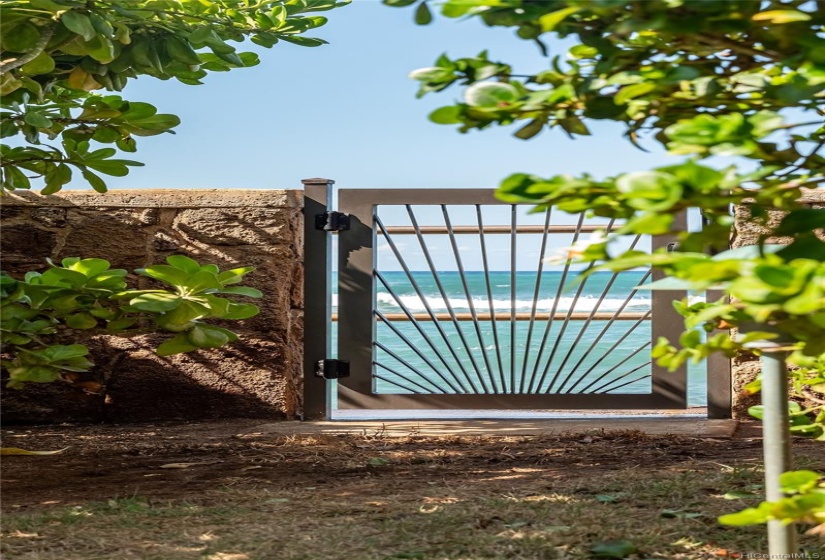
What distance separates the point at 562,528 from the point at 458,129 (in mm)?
995

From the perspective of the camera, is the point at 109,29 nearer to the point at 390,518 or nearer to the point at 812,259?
the point at 390,518

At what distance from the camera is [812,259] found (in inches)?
31.5

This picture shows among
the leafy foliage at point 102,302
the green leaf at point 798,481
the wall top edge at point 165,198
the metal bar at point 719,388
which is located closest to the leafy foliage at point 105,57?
the leafy foliage at point 102,302

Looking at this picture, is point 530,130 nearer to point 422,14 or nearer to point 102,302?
point 422,14

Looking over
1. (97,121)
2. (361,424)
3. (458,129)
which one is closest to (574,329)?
(361,424)

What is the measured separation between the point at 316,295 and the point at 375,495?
1610mm

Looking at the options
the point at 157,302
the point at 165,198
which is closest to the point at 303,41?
the point at 157,302

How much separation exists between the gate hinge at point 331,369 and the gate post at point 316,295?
0.08 feet

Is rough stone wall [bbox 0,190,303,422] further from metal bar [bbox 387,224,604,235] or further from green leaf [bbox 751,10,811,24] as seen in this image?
green leaf [bbox 751,10,811,24]

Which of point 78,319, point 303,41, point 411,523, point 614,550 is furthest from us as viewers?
point 303,41

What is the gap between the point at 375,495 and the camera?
204 cm

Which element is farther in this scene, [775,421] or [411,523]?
[411,523]

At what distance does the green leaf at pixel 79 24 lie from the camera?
1.75 meters

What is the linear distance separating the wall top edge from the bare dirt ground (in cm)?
96
